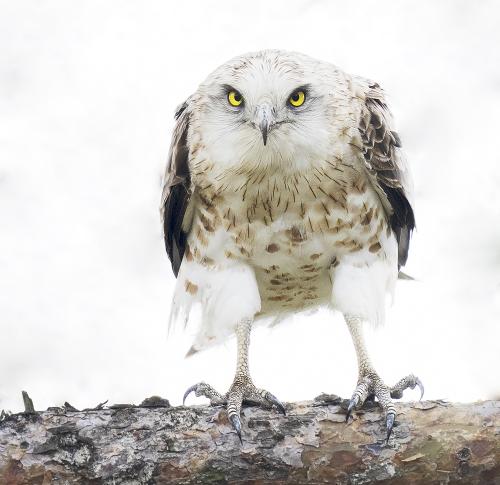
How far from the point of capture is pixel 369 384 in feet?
19.7

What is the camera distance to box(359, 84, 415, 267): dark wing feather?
6.64m

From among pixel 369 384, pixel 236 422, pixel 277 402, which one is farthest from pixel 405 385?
pixel 236 422

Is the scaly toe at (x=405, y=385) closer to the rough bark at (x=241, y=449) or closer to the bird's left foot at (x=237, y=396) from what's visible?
the rough bark at (x=241, y=449)

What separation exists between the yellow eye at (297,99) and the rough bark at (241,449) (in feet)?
7.56

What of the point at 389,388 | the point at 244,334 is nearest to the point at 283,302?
the point at 244,334

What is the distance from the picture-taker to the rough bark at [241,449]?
4.95 metres

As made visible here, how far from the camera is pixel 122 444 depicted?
5.05 m

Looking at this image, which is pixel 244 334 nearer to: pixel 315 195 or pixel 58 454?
pixel 315 195

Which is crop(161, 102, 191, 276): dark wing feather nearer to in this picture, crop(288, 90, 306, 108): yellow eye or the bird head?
the bird head

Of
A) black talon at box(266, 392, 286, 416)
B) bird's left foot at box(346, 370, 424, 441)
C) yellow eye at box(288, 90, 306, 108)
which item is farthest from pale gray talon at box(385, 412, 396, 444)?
yellow eye at box(288, 90, 306, 108)

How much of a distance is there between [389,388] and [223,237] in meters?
1.67

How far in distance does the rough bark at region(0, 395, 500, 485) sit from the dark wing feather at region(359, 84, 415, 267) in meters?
2.07

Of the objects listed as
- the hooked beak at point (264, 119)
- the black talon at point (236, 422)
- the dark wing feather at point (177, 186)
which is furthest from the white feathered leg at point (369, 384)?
the hooked beak at point (264, 119)

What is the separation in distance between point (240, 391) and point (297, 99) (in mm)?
2114
